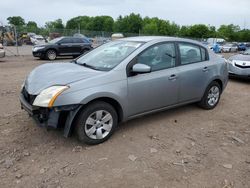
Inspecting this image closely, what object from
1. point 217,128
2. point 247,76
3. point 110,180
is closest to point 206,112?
point 217,128

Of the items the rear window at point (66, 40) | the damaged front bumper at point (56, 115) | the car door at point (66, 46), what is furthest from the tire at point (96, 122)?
the rear window at point (66, 40)

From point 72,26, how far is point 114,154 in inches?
4018

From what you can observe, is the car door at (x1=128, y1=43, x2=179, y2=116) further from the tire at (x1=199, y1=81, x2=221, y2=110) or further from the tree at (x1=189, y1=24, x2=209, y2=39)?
the tree at (x1=189, y1=24, x2=209, y2=39)

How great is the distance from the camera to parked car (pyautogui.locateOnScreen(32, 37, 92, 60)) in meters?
14.4

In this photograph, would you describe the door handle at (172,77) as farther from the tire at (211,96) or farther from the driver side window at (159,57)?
the tire at (211,96)

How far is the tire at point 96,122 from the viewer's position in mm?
3451

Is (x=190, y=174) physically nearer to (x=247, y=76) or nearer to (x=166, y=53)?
(x=166, y=53)

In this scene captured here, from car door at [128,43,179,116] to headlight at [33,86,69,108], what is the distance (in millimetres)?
1090

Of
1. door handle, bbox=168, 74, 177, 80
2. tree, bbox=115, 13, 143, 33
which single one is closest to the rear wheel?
door handle, bbox=168, 74, 177, 80

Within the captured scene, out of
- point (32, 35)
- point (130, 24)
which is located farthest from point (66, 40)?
point (130, 24)

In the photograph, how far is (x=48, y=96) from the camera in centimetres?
328

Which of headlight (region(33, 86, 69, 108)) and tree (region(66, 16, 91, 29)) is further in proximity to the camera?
tree (region(66, 16, 91, 29))

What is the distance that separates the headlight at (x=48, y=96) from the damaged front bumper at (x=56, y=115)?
0.28 ft

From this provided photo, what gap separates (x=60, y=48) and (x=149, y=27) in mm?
64687
